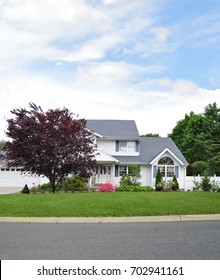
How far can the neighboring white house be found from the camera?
30047 millimetres

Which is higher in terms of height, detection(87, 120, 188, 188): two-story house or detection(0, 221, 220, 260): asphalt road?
detection(87, 120, 188, 188): two-story house

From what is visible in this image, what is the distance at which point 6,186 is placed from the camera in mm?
32156

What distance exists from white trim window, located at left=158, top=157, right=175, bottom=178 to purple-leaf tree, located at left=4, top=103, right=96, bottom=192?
1126 centimetres

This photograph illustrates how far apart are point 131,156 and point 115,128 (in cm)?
367

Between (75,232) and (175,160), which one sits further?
(175,160)

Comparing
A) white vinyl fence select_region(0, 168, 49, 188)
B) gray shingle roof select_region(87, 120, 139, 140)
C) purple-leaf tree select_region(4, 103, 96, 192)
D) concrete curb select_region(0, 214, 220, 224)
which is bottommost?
concrete curb select_region(0, 214, 220, 224)

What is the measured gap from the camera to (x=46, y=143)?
19453 mm

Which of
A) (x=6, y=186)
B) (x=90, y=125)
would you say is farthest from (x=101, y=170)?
(x=6, y=186)

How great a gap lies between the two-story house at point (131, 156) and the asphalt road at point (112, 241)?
1933 cm

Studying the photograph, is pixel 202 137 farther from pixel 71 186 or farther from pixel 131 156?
pixel 71 186

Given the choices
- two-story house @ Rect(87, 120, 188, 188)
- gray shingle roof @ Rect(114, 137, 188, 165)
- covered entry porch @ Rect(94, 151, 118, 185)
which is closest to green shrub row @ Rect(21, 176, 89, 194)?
two-story house @ Rect(87, 120, 188, 188)

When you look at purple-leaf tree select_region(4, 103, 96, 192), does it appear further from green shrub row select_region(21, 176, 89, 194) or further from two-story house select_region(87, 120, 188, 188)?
two-story house select_region(87, 120, 188, 188)

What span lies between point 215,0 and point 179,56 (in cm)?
374

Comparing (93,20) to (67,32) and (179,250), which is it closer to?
(67,32)
